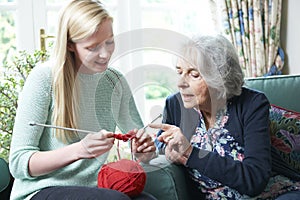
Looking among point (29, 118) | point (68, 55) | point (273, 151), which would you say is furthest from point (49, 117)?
point (273, 151)

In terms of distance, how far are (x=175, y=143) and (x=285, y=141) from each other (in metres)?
0.48

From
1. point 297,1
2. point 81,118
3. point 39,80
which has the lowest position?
point 81,118

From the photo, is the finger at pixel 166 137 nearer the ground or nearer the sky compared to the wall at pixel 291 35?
nearer the ground

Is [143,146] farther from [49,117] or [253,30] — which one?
[253,30]

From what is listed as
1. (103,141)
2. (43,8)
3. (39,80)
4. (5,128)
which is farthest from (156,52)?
(43,8)

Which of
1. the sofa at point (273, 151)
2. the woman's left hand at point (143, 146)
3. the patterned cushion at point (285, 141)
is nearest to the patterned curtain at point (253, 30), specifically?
the sofa at point (273, 151)

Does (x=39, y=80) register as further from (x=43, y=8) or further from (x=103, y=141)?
(x=43, y=8)

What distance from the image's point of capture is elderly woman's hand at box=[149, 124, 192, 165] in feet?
5.77

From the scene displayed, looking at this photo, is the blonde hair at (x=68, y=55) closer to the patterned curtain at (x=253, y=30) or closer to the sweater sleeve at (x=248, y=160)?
the sweater sleeve at (x=248, y=160)

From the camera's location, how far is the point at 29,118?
5.54ft

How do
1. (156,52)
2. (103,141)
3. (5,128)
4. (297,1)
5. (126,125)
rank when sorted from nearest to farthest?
(156,52) → (103,141) → (126,125) → (5,128) → (297,1)

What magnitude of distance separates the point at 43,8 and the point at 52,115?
1423mm

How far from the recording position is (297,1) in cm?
297

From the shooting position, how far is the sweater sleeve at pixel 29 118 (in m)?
1.69
